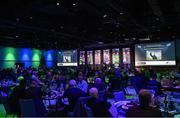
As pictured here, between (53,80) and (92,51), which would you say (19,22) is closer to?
(53,80)

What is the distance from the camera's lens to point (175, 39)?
74.0ft

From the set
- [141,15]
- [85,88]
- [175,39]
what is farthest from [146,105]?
[175,39]

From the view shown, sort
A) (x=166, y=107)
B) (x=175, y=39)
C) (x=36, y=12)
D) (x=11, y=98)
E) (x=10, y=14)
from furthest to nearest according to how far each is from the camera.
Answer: (x=175, y=39), (x=36, y=12), (x=10, y=14), (x=11, y=98), (x=166, y=107)

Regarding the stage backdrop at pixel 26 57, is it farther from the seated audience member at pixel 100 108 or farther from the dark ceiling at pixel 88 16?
the seated audience member at pixel 100 108

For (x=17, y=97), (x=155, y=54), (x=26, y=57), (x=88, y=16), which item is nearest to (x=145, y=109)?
(x=17, y=97)

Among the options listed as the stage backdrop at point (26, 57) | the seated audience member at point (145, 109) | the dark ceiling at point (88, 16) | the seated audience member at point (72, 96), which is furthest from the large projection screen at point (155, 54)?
the seated audience member at point (145, 109)

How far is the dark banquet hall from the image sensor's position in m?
5.36

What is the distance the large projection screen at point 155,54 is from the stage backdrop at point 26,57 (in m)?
11.4

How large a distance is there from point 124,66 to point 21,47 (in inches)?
427

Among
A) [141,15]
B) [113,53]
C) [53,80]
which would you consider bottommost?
[53,80]

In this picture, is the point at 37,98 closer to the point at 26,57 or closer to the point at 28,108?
the point at 28,108

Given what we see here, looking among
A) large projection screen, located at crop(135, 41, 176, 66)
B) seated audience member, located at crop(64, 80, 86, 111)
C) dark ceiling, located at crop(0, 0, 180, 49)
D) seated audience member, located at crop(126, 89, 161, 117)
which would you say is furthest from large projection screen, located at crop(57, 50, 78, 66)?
seated audience member, located at crop(126, 89, 161, 117)

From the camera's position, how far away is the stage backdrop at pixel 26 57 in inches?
1038

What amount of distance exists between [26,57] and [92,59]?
7.17 m
